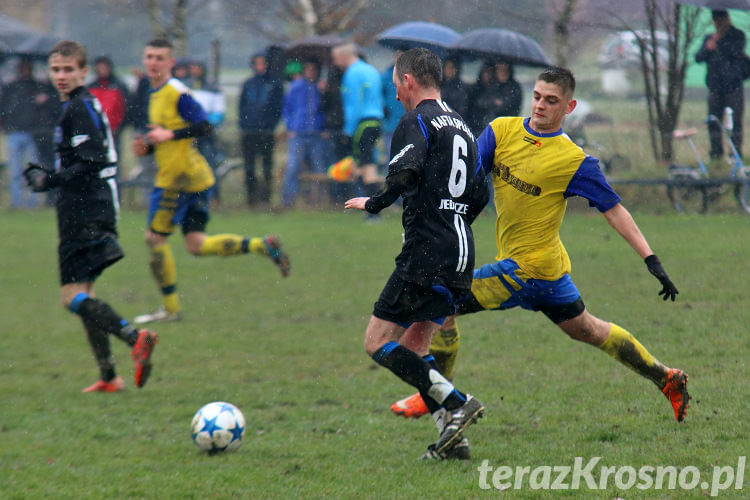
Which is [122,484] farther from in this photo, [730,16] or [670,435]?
[730,16]

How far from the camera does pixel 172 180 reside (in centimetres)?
796

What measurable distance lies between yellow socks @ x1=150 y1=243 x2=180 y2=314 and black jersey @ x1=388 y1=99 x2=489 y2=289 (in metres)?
4.06

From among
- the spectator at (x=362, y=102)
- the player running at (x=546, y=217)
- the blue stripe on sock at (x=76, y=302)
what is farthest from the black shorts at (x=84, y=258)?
the spectator at (x=362, y=102)

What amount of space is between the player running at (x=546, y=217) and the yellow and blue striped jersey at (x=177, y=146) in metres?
3.79

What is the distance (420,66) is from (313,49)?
31.2ft

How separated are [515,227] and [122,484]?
231 centimetres

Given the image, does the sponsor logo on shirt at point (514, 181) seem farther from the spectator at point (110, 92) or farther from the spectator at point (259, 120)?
the spectator at point (110, 92)

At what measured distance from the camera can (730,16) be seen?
930 centimetres

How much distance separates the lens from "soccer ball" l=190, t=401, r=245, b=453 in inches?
183

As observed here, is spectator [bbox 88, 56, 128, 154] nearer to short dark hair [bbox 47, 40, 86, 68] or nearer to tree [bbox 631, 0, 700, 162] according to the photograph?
tree [bbox 631, 0, 700, 162]

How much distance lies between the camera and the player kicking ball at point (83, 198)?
19.1 feet

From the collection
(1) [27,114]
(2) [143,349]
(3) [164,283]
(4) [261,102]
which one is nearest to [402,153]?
(2) [143,349]

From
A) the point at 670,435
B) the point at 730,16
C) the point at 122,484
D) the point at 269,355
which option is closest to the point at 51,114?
the point at 269,355

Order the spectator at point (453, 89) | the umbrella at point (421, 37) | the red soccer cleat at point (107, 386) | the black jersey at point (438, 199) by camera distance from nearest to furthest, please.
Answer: the black jersey at point (438, 199) → the red soccer cleat at point (107, 386) → the spectator at point (453, 89) → the umbrella at point (421, 37)
